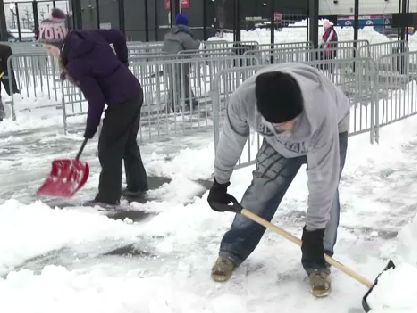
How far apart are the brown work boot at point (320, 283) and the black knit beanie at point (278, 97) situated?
49.4 inches

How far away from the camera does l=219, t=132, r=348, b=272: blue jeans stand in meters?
3.62

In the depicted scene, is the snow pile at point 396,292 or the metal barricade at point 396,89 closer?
the snow pile at point 396,292

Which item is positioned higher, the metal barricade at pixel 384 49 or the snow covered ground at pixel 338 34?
the snow covered ground at pixel 338 34

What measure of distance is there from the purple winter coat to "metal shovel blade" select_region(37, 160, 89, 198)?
14.5 inches

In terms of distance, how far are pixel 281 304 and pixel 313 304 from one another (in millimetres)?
189

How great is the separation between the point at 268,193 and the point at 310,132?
0.80 meters

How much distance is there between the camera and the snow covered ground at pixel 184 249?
3.52 m

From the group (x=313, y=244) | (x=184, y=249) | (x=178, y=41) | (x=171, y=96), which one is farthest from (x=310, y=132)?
(x=178, y=41)

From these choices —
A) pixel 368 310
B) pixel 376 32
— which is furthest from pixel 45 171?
pixel 376 32

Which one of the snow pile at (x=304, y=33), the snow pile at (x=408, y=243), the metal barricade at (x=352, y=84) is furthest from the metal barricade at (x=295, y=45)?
the snow pile at (x=408, y=243)

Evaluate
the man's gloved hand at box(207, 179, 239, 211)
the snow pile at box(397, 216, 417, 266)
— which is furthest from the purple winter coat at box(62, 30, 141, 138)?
the snow pile at box(397, 216, 417, 266)

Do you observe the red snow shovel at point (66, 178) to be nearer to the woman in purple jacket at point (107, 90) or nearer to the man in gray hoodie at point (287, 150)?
the woman in purple jacket at point (107, 90)

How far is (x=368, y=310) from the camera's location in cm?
313

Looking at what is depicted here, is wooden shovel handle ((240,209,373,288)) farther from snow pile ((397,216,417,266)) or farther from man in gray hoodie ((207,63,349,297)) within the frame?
snow pile ((397,216,417,266))
